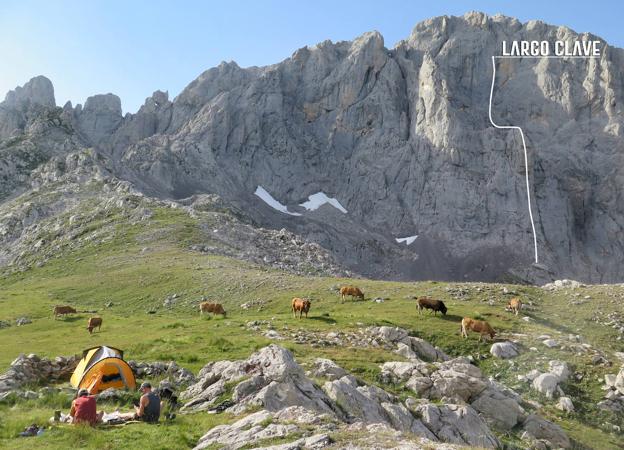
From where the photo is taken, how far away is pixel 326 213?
19262 cm

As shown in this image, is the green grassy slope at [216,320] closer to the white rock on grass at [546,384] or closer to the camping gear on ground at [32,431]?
the camping gear on ground at [32,431]

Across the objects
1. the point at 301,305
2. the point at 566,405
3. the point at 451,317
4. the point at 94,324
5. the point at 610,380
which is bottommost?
the point at 566,405

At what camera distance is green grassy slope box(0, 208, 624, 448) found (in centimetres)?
2566

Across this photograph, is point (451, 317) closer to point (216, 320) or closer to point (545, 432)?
point (545, 432)

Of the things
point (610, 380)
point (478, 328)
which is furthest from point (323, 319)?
point (610, 380)

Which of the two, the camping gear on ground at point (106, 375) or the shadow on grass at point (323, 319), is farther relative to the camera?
the shadow on grass at point (323, 319)

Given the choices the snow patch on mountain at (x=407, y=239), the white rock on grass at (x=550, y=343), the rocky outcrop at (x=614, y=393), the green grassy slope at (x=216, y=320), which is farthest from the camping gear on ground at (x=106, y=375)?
the snow patch on mountain at (x=407, y=239)

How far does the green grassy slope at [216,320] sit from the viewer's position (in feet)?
84.2

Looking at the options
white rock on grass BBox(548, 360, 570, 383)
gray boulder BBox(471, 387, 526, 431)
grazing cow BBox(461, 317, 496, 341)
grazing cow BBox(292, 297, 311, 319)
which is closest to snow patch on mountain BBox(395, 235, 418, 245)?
grazing cow BBox(292, 297, 311, 319)

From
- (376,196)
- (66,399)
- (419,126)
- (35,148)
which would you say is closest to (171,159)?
(35,148)

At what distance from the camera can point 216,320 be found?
136 ft

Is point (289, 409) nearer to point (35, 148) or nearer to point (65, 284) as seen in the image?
point (65, 284)

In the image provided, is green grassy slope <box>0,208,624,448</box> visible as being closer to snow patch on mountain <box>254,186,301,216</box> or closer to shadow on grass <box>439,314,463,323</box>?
shadow on grass <box>439,314,463,323</box>

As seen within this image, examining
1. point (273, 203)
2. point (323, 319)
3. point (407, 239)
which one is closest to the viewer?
point (323, 319)
